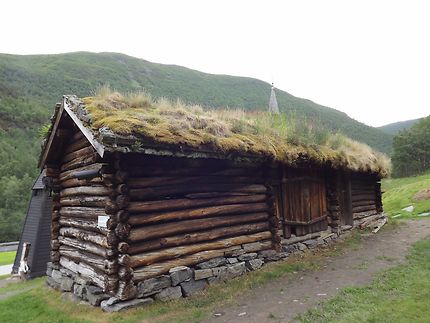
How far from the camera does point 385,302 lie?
20.0 ft

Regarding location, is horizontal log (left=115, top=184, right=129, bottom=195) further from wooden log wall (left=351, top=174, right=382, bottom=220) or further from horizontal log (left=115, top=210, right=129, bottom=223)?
wooden log wall (left=351, top=174, right=382, bottom=220)

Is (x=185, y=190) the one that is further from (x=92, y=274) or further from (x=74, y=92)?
(x=74, y=92)

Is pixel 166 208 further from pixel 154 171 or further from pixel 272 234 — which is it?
→ pixel 272 234

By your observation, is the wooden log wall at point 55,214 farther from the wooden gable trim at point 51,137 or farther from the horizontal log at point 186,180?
the horizontal log at point 186,180

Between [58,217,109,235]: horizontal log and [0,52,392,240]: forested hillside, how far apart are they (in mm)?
28494

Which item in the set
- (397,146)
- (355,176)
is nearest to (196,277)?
(355,176)

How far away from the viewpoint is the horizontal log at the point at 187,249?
680 cm

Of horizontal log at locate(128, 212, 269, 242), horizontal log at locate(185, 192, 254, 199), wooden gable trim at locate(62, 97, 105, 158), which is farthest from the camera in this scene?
horizontal log at locate(185, 192, 254, 199)

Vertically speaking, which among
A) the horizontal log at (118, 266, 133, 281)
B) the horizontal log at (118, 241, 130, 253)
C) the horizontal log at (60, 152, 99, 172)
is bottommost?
the horizontal log at (118, 266, 133, 281)

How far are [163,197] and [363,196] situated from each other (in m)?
11.3

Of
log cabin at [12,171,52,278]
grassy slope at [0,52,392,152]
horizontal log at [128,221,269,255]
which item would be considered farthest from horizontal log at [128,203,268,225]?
grassy slope at [0,52,392,152]

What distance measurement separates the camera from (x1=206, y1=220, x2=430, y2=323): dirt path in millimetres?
6129

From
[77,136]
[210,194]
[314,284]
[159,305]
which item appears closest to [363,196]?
[314,284]

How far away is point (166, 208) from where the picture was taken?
7441 millimetres
